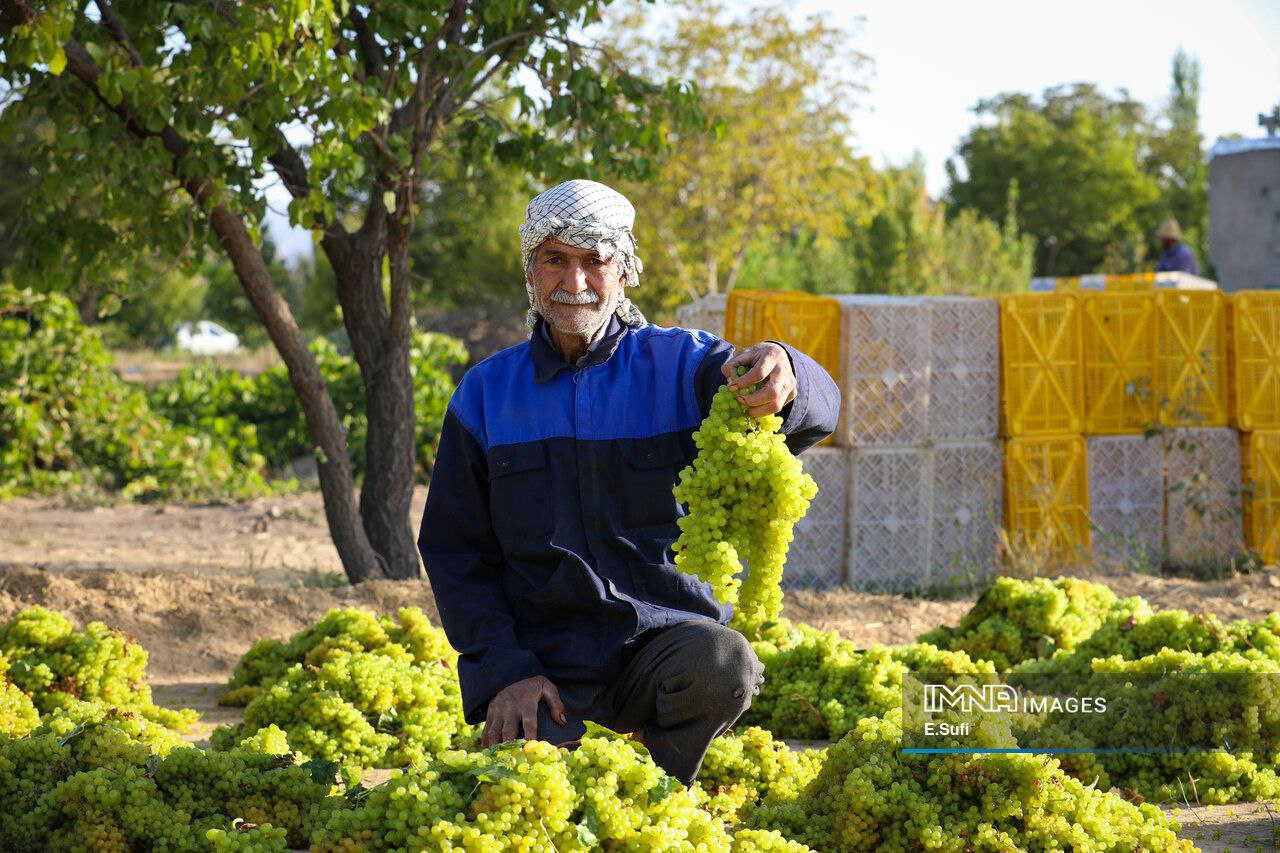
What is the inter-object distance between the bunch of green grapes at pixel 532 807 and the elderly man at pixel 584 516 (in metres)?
0.45

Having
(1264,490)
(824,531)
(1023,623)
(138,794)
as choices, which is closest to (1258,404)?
(1264,490)

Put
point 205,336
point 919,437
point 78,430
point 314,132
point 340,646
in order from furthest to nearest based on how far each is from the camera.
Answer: point 205,336 → point 78,430 → point 919,437 → point 314,132 → point 340,646

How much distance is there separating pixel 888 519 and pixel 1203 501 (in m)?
2.30

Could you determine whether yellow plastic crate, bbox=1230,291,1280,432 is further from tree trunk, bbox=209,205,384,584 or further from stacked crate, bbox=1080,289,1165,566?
tree trunk, bbox=209,205,384,584

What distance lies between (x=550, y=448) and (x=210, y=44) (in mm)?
3635

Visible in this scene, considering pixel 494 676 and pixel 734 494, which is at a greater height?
pixel 734 494

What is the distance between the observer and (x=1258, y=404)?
905 cm

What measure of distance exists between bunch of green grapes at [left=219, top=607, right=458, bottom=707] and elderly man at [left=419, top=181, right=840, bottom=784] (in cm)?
181

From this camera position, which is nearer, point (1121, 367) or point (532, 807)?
point (532, 807)

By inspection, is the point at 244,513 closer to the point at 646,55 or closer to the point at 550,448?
the point at 550,448

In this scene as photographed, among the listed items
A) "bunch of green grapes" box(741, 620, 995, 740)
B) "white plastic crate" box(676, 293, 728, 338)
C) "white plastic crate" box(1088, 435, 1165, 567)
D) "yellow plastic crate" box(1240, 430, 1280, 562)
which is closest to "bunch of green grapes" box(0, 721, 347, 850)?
"bunch of green grapes" box(741, 620, 995, 740)

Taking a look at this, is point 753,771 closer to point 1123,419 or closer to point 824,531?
point 824,531

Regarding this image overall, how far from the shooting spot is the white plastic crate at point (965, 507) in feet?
28.2

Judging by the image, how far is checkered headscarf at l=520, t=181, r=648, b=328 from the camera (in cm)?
335
